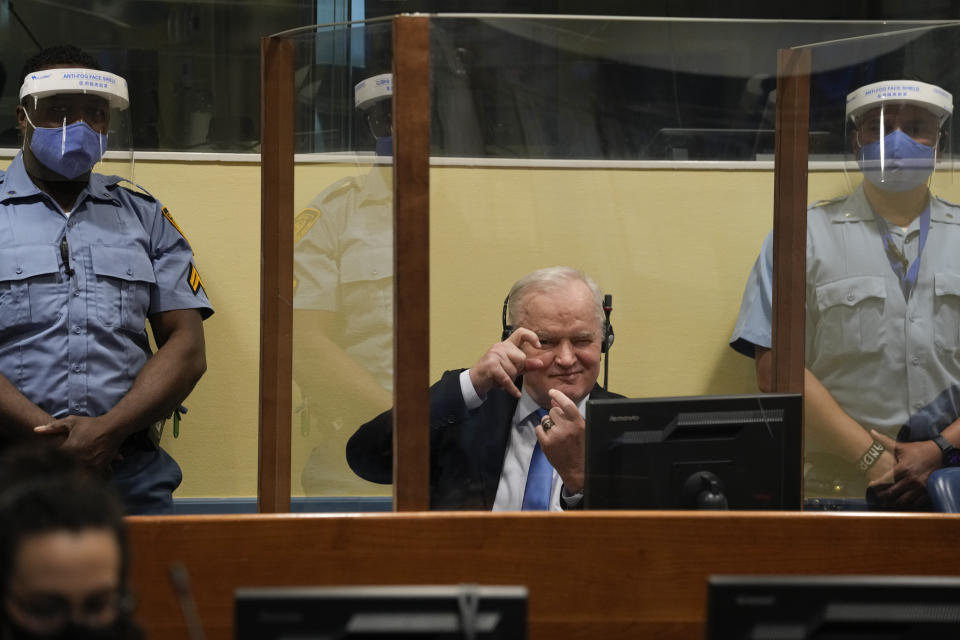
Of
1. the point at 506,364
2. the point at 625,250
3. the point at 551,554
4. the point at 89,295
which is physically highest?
the point at 625,250

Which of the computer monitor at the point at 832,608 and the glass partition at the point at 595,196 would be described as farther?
the glass partition at the point at 595,196

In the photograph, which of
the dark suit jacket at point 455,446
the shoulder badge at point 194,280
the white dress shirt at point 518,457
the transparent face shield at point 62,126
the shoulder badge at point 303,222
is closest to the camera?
the dark suit jacket at point 455,446

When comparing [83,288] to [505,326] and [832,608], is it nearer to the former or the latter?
[505,326]

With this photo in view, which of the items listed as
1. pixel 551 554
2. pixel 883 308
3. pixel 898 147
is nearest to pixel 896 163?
pixel 898 147

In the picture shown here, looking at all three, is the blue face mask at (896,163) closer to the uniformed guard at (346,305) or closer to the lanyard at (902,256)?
the lanyard at (902,256)

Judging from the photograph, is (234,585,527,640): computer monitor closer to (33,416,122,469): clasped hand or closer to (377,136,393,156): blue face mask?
(377,136,393,156): blue face mask

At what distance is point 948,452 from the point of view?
89.1 inches

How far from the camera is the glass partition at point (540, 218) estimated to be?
6.50ft

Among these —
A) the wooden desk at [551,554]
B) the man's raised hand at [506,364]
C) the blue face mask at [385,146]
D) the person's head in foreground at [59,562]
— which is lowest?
the wooden desk at [551,554]

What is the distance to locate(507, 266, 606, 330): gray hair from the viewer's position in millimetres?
2104

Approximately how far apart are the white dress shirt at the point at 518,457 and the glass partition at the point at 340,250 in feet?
0.58

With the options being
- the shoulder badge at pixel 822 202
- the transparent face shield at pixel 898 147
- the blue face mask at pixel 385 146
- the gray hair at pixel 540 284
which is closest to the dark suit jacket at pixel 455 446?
the gray hair at pixel 540 284

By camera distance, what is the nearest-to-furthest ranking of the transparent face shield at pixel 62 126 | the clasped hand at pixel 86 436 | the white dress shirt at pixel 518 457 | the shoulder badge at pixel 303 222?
1. the white dress shirt at pixel 518 457
2. the shoulder badge at pixel 303 222
3. the clasped hand at pixel 86 436
4. the transparent face shield at pixel 62 126

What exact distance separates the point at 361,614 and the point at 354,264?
0.98 meters
